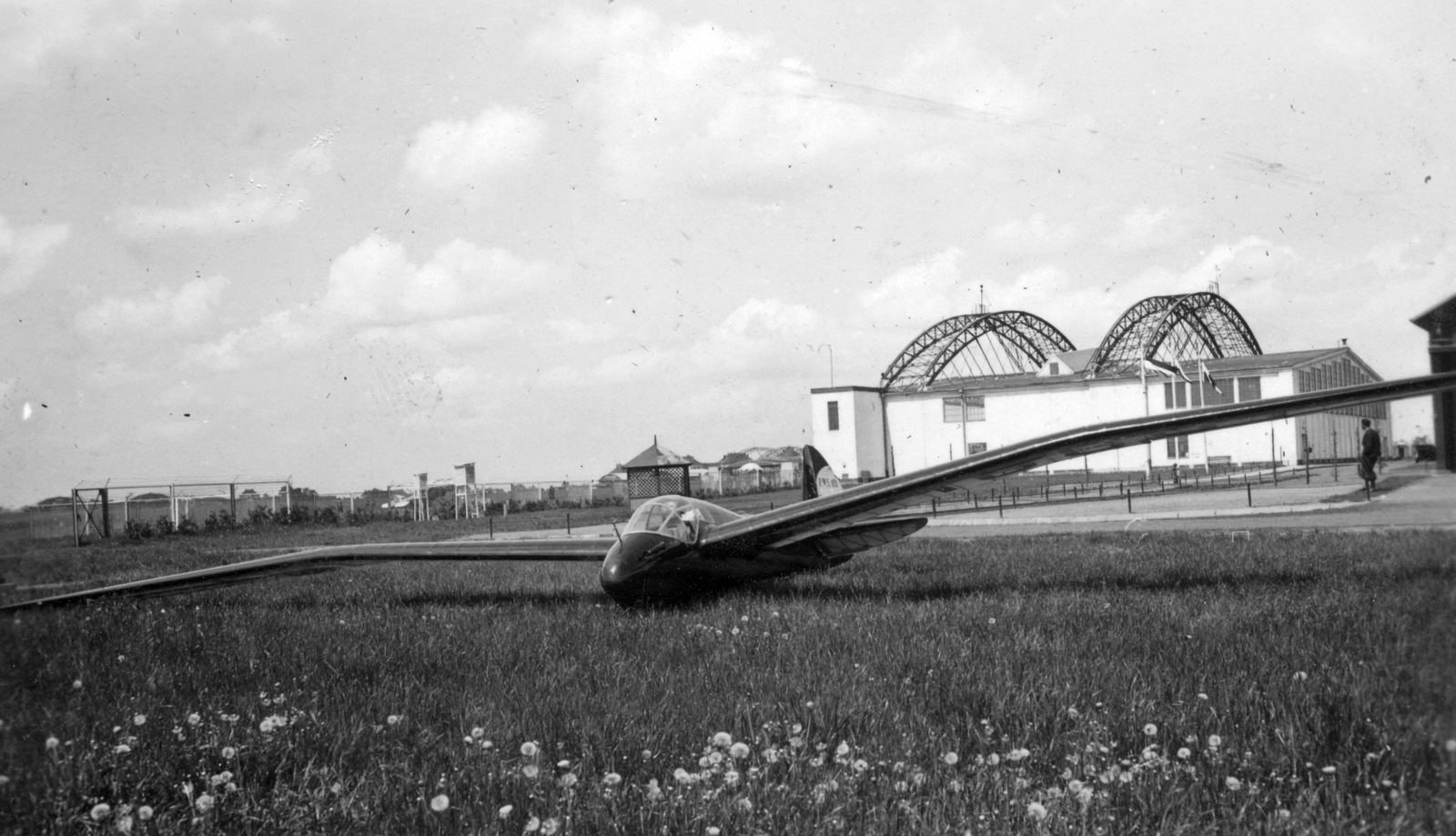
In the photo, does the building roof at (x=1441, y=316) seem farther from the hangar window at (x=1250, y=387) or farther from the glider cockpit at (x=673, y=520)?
the hangar window at (x=1250, y=387)

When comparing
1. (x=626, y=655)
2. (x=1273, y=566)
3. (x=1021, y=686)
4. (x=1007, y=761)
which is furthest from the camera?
(x=1273, y=566)

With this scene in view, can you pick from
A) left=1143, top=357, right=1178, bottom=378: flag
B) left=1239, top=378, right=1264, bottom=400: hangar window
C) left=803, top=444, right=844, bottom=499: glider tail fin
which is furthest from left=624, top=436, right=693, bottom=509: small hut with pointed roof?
left=1239, top=378, right=1264, bottom=400: hangar window

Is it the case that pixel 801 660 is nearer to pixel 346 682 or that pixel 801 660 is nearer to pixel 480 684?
pixel 480 684

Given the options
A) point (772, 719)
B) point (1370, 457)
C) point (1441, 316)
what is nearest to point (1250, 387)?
point (1370, 457)

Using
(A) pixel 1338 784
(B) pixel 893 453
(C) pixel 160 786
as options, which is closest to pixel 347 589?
(C) pixel 160 786

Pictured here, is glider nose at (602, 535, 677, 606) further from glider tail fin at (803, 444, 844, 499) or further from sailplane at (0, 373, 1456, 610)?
glider tail fin at (803, 444, 844, 499)

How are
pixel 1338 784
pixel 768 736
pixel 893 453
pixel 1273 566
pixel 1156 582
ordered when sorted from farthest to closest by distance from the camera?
pixel 893 453 → pixel 1273 566 → pixel 1156 582 → pixel 768 736 → pixel 1338 784
